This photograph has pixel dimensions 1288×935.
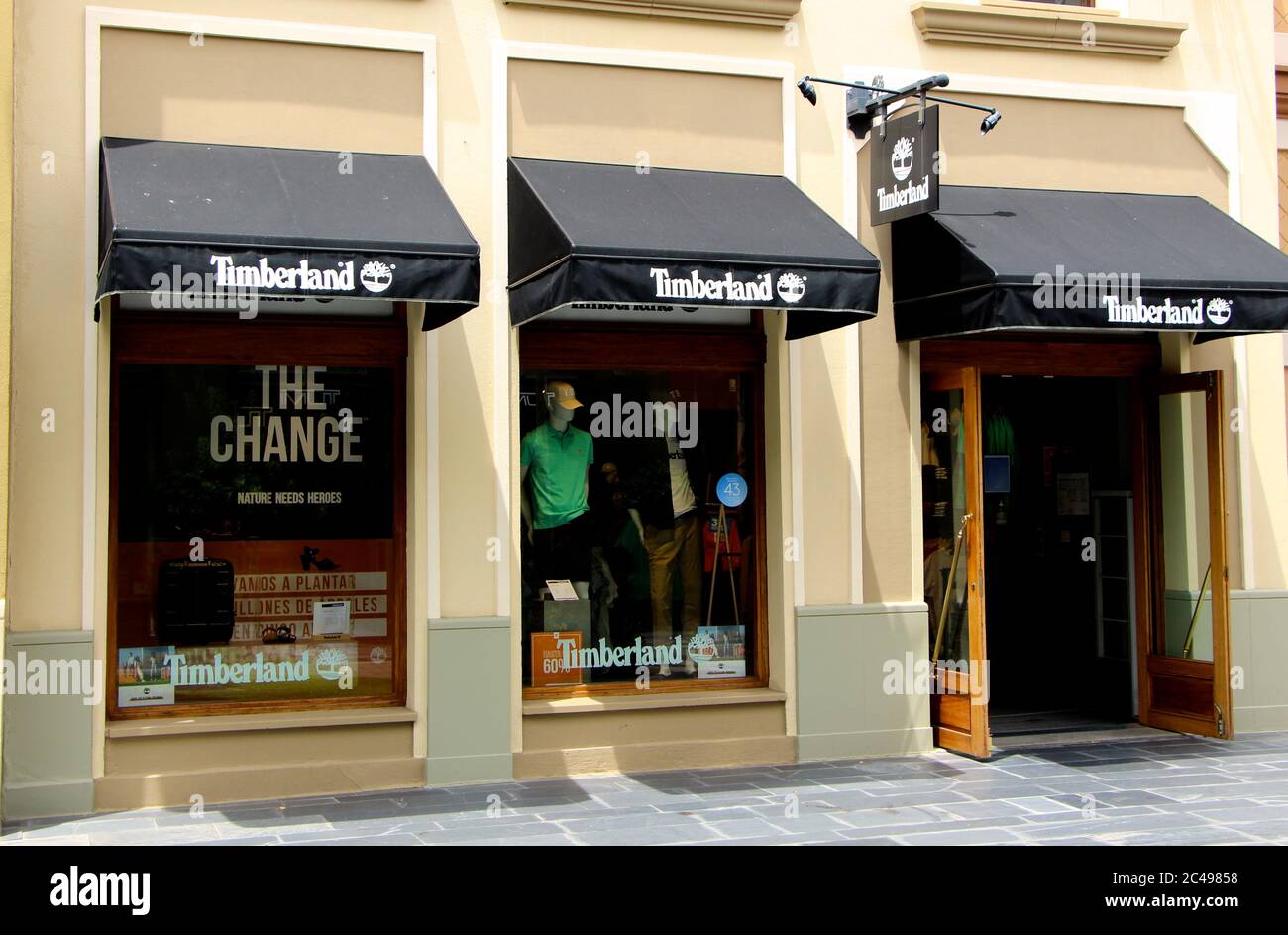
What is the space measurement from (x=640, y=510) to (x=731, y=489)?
26.9 inches

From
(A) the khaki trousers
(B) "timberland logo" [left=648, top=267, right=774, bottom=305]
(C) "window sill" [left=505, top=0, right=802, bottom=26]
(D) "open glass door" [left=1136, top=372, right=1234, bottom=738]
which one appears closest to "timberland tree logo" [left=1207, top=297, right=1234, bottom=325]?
(D) "open glass door" [left=1136, top=372, right=1234, bottom=738]

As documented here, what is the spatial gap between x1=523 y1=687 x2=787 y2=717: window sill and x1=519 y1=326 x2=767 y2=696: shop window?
0.14m

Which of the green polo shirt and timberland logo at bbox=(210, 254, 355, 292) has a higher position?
timberland logo at bbox=(210, 254, 355, 292)

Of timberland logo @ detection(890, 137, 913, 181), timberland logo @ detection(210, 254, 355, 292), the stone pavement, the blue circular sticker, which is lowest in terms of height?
the stone pavement

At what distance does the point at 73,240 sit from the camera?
839 cm

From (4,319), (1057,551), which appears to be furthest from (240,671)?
(1057,551)

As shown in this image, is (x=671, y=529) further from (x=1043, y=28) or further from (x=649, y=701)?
(x=1043, y=28)

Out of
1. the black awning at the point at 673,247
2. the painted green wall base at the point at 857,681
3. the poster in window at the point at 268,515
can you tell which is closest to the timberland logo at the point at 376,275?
the black awning at the point at 673,247

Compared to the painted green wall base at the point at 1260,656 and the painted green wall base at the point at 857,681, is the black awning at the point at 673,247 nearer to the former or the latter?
the painted green wall base at the point at 857,681

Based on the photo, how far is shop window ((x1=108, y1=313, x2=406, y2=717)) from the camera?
8859 millimetres

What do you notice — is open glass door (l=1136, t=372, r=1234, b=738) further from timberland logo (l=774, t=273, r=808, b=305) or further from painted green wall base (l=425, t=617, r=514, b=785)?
painted green wall base (l=425, t=617, r=514, b=785)

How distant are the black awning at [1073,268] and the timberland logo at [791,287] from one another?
55.0 inches

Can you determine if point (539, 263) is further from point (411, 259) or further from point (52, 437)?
point (52, 437)

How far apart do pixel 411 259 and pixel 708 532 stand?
130 inches
